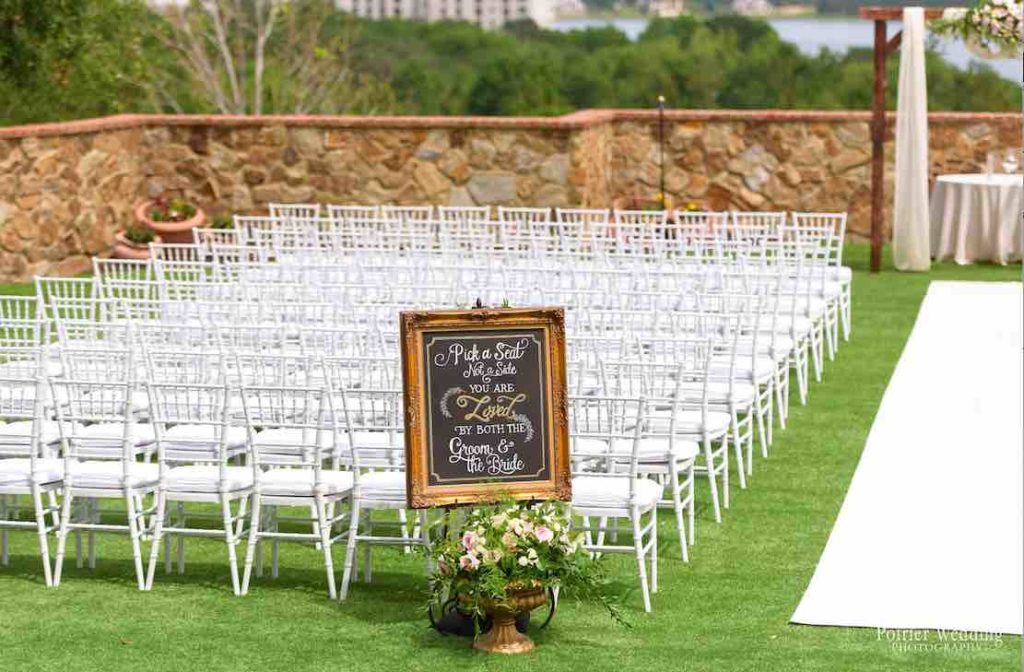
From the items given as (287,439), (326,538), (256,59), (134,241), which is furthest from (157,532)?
(256,59)

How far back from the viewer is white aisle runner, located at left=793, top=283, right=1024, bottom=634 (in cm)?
748

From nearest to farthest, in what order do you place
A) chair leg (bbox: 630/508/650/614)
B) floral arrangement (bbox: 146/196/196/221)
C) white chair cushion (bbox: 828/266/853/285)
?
chair leg (bbox: 630/508/650/614)
white chair cushion (bbox: 828/266/853/285)
floral arrangement (bbox: 146/196/196/221)

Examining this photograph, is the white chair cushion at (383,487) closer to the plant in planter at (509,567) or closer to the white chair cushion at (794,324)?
the plant in planter at (509,567)

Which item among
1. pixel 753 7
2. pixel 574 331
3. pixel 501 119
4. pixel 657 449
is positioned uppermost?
pixel 753 7

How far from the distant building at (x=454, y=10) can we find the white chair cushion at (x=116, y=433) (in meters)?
41.6

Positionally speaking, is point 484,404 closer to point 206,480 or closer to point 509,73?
point 206,480

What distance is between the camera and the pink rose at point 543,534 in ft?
22.4

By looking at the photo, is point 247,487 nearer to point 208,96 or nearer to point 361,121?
point 361,121

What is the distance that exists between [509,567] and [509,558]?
3 cm

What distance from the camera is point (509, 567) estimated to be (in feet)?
22.3

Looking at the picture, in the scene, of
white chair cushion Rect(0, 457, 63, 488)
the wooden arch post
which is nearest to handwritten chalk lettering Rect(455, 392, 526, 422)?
white chair cushion Rect(0, 457, 63, 488)

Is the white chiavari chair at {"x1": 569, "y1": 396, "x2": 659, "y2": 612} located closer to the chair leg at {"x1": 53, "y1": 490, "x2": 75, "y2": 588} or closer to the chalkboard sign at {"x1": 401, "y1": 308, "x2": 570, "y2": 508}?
the chalkboard sign at {"x1": 401, "y1": 308, "x2": 570, "y2": 508}

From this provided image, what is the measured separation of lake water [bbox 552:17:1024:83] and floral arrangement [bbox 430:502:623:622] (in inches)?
70.7

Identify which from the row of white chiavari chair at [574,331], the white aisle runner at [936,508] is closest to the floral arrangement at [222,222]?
the row of white chiavari chair at [574,331]
